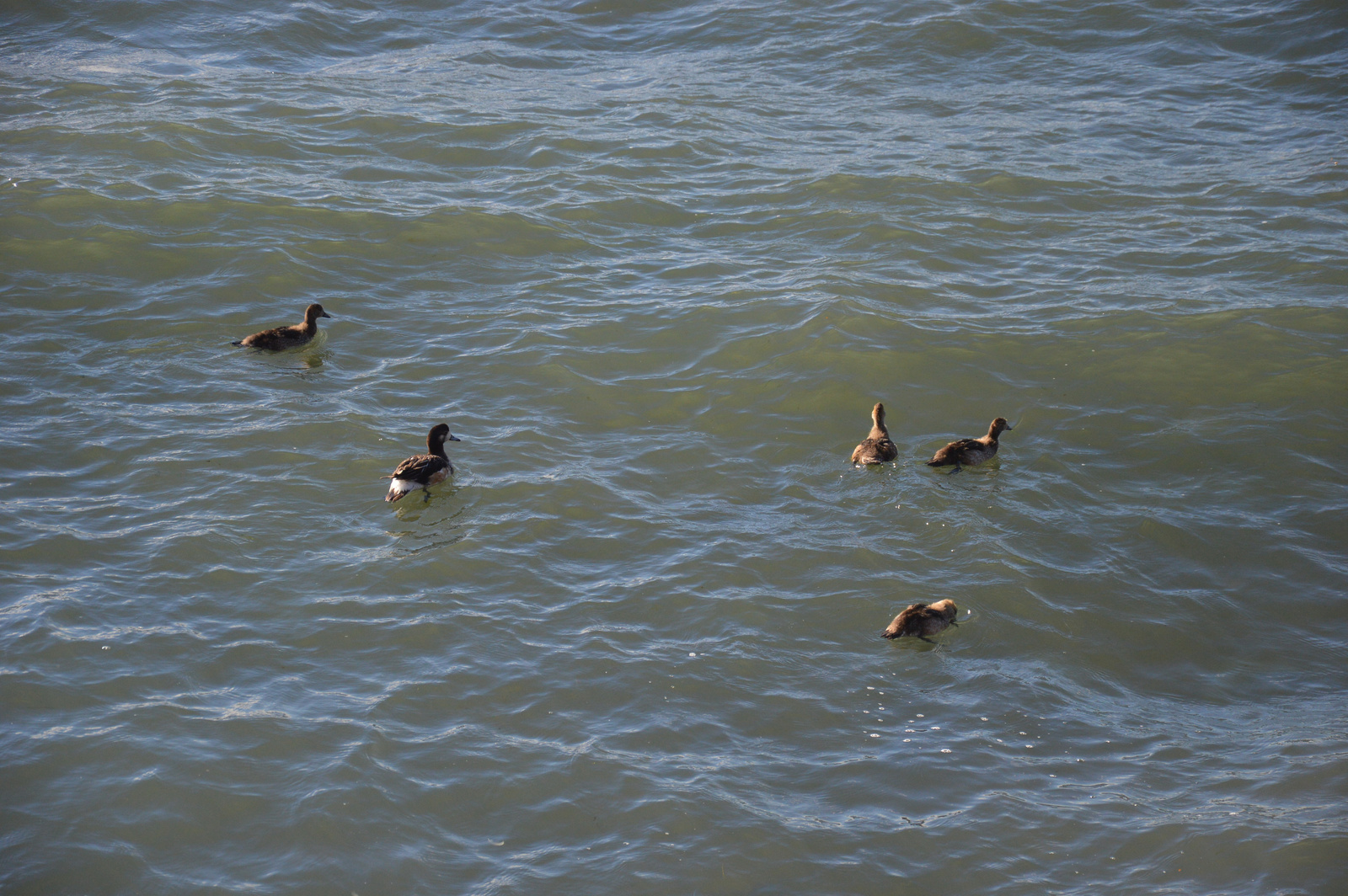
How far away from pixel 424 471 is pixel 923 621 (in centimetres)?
465

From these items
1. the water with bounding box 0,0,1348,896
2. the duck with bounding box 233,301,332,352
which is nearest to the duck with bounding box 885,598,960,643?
the water with bounding box 0,0,1348,896

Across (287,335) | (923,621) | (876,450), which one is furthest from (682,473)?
(287,335)

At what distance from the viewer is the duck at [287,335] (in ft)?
40.1

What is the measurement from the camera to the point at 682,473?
1089 centimetres

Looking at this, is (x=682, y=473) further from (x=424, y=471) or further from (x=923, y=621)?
(x=923, y=621)

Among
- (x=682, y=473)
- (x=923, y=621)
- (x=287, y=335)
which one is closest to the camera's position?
(x=923, y=621)

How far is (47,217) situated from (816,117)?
38.2 ft

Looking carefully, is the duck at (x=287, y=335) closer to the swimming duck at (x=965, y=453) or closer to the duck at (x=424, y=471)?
the duck at (x=424, y=471)

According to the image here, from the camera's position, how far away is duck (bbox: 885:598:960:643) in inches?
333

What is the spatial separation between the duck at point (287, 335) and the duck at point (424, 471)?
2.61 meters

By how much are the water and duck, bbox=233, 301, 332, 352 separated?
183mm

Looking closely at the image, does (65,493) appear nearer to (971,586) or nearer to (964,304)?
(971,586)

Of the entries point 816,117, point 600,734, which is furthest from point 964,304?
point 600,734

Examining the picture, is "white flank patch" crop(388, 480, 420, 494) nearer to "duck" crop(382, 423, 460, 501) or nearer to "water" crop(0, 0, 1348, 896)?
"duck" crop(382, 423, 460, 501)
